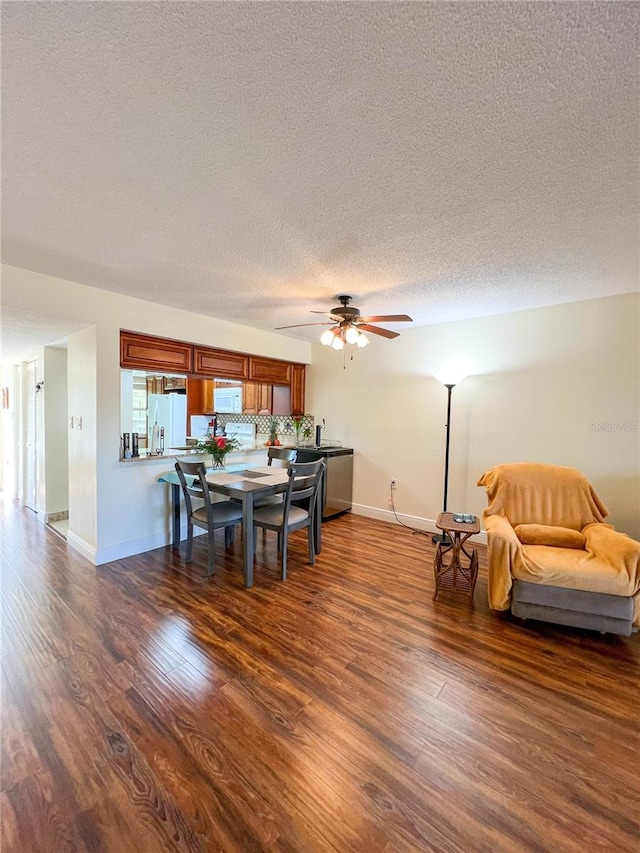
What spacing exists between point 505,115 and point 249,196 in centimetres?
114

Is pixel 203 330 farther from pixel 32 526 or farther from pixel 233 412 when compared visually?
pixel 32 526

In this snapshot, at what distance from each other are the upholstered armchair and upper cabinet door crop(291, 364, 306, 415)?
3231mm

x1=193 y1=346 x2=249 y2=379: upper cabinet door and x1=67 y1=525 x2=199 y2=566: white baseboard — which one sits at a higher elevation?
x1=193 y1=346 x2=249 y2=379: upper cabinet door

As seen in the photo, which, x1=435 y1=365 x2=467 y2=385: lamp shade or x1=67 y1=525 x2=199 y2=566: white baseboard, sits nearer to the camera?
x1=67 y1=525 x2=199 y2=566: white baseboard

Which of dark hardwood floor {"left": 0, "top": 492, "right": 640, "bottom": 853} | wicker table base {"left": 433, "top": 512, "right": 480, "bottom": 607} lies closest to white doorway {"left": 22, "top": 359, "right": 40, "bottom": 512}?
dark hardwood floor {"left": 0, "top": 492, "right": 640, "bottom": 853}

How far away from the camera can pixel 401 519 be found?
4500 millimetres

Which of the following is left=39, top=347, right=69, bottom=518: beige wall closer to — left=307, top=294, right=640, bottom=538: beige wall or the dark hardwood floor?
the dark hardwood floor

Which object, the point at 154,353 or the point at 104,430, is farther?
the point at 154,353

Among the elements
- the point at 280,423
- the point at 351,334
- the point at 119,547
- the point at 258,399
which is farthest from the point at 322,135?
the point at 280,423

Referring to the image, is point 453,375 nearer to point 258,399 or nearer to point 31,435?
point 258,399

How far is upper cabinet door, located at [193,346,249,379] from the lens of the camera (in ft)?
13.2

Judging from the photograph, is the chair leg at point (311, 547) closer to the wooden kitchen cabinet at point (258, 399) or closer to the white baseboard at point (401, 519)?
the white baseboard at point (401, 519)

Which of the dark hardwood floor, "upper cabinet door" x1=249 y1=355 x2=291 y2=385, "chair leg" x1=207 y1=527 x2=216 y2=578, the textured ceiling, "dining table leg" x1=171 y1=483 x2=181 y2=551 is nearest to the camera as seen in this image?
the textured ceiling

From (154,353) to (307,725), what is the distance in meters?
3.39
